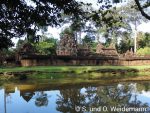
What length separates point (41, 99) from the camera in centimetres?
1638

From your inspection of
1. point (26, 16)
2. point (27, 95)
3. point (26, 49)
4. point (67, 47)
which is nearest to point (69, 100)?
point (27, 95)

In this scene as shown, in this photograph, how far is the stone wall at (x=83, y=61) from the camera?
37.1 m

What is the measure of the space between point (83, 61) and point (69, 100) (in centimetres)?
2504

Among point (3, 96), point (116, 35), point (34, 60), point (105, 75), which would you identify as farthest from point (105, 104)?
point (116, 35)

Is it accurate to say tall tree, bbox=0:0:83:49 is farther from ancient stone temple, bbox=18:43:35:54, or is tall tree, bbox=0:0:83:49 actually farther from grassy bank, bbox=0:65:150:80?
ancient stone temple, bbox=18:43:35:54

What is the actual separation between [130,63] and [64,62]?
9784 millimetres

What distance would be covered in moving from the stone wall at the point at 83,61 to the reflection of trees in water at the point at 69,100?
18.0 metres

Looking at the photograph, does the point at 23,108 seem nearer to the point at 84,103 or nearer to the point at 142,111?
the point at 84,103

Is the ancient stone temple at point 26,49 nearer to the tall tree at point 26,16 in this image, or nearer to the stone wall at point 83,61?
the stone wall at point 83,61

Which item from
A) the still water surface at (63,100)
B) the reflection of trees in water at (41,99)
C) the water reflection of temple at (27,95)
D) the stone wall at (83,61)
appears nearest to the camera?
the still water surface at (63,100)

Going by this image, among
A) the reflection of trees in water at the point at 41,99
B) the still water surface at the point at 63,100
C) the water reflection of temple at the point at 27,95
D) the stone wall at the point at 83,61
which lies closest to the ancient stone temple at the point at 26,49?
the stone wall at the point at 83,61

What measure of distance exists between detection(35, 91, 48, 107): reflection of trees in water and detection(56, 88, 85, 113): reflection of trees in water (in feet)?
2.07

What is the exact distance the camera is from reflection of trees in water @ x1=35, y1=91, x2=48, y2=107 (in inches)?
586

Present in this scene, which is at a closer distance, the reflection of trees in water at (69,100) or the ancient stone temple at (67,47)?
the reflection of trees in water at (69,100)
